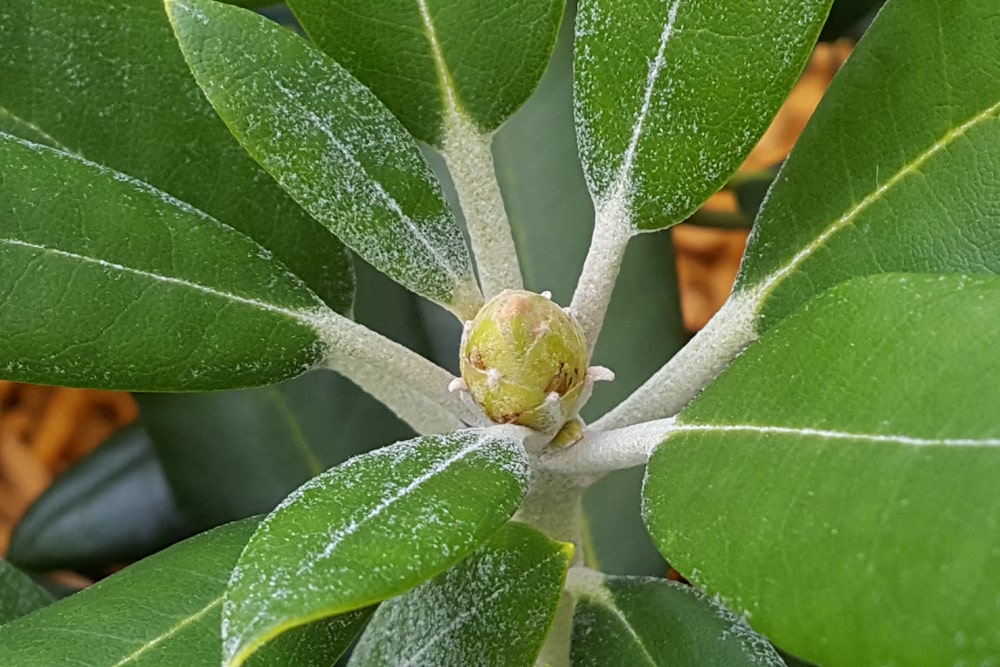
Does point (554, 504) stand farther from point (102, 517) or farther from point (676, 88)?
point (102, 517)

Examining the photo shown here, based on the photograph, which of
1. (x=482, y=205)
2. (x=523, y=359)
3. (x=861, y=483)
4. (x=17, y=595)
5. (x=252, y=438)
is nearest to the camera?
(x=861, y=483)

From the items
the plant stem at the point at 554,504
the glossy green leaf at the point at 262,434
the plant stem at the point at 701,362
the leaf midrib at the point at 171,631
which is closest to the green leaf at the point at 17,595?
the glossy green leaf at the point at 262,434

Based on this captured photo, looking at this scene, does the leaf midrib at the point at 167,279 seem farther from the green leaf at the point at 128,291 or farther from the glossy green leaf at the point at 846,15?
the glossy green leaf at the point at 846,15

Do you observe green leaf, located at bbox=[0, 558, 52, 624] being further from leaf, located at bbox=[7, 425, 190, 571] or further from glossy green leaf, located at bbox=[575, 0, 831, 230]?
glossy green leaf, located at bbox=[575, 0, 831, 230]

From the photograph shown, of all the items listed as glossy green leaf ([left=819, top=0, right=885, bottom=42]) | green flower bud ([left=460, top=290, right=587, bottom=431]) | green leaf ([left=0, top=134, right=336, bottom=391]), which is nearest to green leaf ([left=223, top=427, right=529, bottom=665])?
green flower bud ([left=460, top=290, right=587, bottom=431])

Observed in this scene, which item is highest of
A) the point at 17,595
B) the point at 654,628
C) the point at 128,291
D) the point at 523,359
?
the point at 128,291

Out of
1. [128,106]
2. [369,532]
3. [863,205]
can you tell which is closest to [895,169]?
[863,205]
